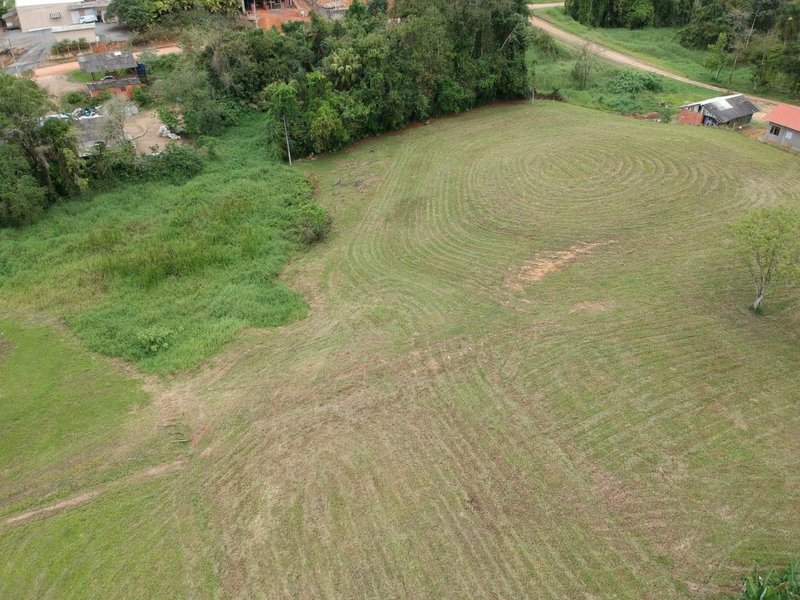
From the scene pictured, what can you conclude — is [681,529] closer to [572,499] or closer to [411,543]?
[572,499]

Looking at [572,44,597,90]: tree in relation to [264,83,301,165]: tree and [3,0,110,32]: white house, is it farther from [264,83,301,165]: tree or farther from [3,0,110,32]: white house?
[3,0,110,32]: white house

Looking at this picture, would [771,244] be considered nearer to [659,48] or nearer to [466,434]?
[466,434]

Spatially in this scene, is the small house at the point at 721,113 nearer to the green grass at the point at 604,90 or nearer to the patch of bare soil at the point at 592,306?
the green grass at the point at 604,90

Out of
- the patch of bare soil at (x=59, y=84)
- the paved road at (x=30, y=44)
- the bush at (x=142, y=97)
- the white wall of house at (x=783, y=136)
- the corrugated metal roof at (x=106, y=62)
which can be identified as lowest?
the white wall of house at (x=783, y=136)

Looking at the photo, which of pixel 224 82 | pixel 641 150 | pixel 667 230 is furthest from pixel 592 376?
pixel 224 82

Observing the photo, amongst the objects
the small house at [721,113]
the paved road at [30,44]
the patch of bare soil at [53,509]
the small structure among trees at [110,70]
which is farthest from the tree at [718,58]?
the paved road at [30,44]
